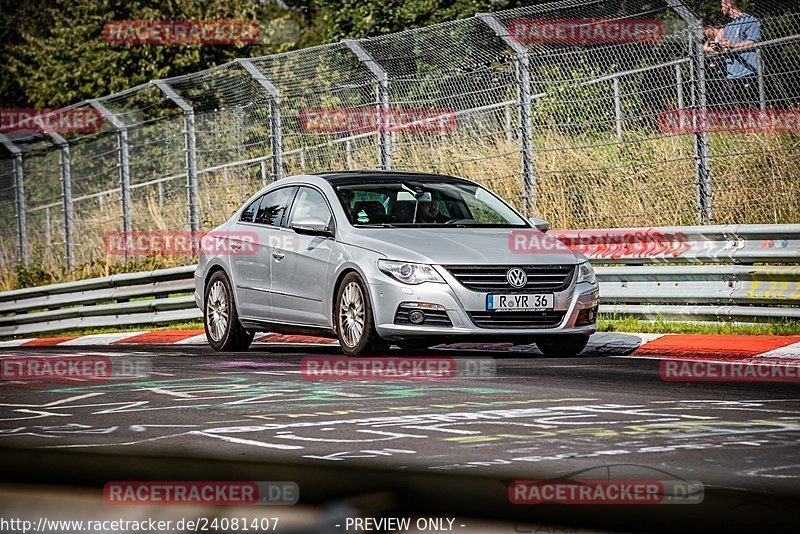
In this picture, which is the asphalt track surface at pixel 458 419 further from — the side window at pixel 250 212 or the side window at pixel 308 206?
the side window at pixel 250 212

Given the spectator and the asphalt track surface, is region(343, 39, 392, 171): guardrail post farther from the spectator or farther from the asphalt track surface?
the asphalt track surface

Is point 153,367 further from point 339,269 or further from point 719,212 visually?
point 719,212

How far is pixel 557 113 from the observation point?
1481 centimetres

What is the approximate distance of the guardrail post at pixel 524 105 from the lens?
575 inches

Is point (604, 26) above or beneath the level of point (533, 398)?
above

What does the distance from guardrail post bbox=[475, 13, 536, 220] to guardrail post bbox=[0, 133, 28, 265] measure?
43.0ft

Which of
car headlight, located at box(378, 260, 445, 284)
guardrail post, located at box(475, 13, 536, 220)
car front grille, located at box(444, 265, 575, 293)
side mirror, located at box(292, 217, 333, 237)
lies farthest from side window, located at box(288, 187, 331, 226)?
guardrail post, located at box(475, 13, 536, 220)

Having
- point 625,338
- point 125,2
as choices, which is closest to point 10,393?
point 625,338

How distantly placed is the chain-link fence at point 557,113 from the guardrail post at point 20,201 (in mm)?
6473

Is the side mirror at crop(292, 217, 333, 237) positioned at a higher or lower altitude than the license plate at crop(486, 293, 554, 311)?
higher

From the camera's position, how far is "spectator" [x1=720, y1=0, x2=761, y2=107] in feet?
42.4

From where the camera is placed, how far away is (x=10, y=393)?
8977mm

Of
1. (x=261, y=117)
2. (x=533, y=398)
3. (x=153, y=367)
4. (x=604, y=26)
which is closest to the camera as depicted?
(x=533, y=398)

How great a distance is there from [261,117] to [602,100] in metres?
5.86
